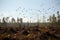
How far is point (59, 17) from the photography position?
1767 inches

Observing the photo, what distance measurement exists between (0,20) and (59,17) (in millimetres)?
20442

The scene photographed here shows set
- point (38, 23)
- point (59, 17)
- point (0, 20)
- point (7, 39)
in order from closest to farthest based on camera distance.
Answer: point (7, 39) < point (38, 23) < point (59, 17) < point (0, 20)

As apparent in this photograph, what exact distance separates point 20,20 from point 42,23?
382 inches

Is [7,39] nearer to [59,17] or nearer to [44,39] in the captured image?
[44,39]

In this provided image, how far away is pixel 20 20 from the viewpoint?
156ft

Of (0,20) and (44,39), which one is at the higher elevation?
(0,20)

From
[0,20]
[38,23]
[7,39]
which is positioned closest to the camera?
[7,39]

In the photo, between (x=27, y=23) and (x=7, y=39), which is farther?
(x=27, y=23)

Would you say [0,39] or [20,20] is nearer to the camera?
[0,39]

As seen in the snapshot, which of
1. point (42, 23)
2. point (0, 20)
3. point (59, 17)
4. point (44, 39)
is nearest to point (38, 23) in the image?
point (42, 23)

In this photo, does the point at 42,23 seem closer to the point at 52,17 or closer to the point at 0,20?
the point at 52,17

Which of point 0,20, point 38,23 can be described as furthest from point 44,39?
point 0,20

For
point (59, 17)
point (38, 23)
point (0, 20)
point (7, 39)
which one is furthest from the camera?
point (0, 20)

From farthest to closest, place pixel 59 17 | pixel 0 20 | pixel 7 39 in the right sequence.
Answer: pixel 0 20 → pixel 59 17 → pixel 7 39
